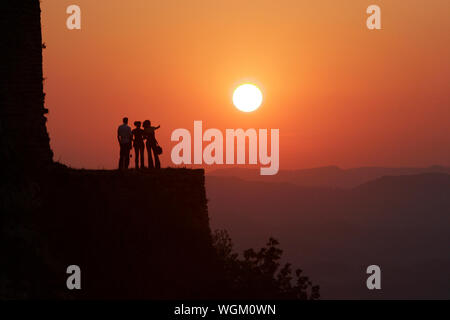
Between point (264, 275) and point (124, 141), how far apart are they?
13476 millimetres

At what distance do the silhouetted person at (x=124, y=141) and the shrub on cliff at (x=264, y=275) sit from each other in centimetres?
900

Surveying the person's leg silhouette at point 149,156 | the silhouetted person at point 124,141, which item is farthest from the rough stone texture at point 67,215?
the silhouetted person at point 124,141

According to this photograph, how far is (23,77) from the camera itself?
2725 centimetres

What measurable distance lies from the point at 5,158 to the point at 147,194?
6116 mm

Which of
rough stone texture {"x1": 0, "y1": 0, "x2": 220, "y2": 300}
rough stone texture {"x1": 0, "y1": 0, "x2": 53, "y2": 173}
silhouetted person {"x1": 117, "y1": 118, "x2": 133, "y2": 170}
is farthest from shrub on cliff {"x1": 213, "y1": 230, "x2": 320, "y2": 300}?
rough stone texture {"x1": 0, "y1": 0, "x2": 53, "y2": 173}

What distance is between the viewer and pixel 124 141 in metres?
31.1

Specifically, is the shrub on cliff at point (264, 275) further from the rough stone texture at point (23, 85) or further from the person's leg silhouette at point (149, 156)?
the rough stone texture at point (23, 85)

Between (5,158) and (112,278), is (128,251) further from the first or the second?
(5,158)

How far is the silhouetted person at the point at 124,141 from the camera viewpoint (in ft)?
102

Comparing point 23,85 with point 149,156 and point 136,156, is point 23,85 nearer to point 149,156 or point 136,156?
point 136,156

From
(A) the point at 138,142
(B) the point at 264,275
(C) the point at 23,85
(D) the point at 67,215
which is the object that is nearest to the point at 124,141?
(A) the point at 138,142
